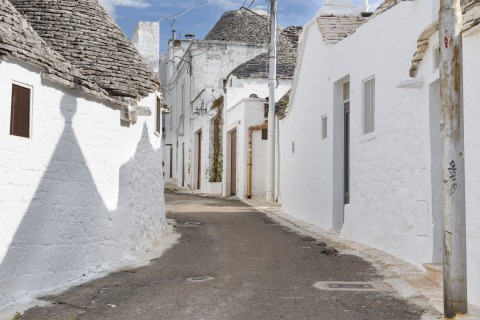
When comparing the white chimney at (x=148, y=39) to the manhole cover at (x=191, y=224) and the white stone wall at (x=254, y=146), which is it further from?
the white stone wall at (x=254, y=146)

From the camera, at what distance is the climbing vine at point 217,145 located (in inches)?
1176

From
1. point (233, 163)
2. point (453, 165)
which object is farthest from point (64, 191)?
point (233, 163)

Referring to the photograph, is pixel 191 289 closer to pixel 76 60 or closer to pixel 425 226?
pixel 425 226

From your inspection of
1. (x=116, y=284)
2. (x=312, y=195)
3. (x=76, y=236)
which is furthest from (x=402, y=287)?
(x=312, y=195)

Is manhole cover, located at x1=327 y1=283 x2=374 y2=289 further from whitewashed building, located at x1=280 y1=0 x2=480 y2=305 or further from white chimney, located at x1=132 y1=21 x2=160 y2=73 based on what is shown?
white chimney, located at x1=132 y1=21 x2=160 y2=73

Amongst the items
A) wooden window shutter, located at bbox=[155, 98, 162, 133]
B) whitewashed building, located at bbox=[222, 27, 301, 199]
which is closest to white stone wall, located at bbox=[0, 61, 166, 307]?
wooden window shutter, located at bbox=[155, 98, 162, 133]

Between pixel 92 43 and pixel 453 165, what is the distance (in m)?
8.06

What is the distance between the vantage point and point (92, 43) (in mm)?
12055

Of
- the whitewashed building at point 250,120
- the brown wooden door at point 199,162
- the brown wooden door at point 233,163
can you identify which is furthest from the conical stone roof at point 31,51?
the brown wooden door at point 199,162

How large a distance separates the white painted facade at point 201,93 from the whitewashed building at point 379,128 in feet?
42.5

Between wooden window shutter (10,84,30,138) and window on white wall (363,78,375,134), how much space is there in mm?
6714

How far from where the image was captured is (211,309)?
722 cm

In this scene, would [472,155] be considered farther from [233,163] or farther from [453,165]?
[233,163]

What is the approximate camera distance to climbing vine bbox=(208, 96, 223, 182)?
29.9 meters
